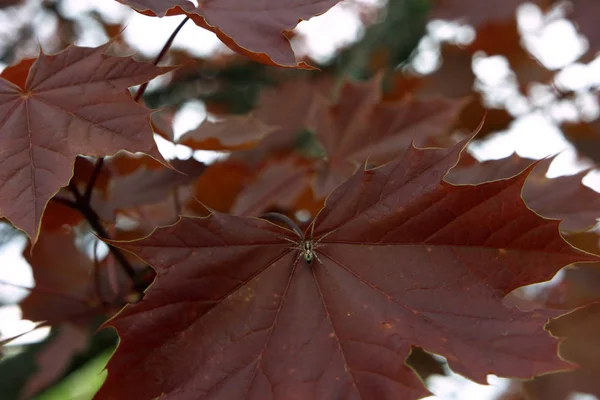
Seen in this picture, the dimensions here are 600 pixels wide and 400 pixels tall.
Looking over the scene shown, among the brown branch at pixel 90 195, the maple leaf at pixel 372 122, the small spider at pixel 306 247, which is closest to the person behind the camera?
the small spider at pixel 306 247

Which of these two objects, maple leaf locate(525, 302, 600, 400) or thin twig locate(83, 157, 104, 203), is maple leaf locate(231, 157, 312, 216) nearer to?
thin twig locate(83, 157, 104, 203)

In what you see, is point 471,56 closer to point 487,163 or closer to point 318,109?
point 318,109

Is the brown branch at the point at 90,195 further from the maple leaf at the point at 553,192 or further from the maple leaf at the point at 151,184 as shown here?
the maple leaf at the point at 553,192

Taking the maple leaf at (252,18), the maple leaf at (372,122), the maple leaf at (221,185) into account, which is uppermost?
the maple leaf at (252,18)

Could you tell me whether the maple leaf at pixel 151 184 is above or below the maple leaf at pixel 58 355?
above

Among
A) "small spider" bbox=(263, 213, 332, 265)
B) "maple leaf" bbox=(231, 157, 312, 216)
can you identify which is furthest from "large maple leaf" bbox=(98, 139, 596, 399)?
"maple leaf" bbox=(231, 157, 312, 216)

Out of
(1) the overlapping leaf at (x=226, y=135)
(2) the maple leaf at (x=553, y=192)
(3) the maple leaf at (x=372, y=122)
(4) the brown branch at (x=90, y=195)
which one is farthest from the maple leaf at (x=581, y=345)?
(4) the brown branch at (x=90, y=195)

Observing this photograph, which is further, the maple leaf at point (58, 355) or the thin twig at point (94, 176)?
the maple leaf at point (58, 355)
